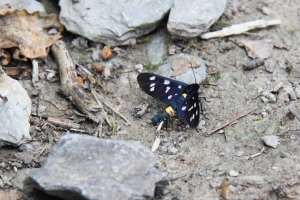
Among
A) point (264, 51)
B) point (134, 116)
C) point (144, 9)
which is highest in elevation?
point (144, 9)

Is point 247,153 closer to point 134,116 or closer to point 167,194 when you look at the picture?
point 167,194

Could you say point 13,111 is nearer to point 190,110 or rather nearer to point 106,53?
point 106,53

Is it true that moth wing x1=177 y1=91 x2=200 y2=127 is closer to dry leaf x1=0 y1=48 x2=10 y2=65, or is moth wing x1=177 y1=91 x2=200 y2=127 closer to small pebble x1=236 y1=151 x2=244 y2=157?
small pebble x1=236 y1=151 x2=244 y2=157

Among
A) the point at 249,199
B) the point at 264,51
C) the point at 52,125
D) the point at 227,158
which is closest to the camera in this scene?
the point at 249,199

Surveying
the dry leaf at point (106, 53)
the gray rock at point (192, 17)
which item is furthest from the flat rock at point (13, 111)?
the gray rock at point (192, 17)

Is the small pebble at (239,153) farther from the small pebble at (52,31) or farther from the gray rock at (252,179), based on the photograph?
the small pebble at (52,31)

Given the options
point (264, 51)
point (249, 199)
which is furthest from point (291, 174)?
→ point (264, 51)

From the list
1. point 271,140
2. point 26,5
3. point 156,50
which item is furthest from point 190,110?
point 26,5
